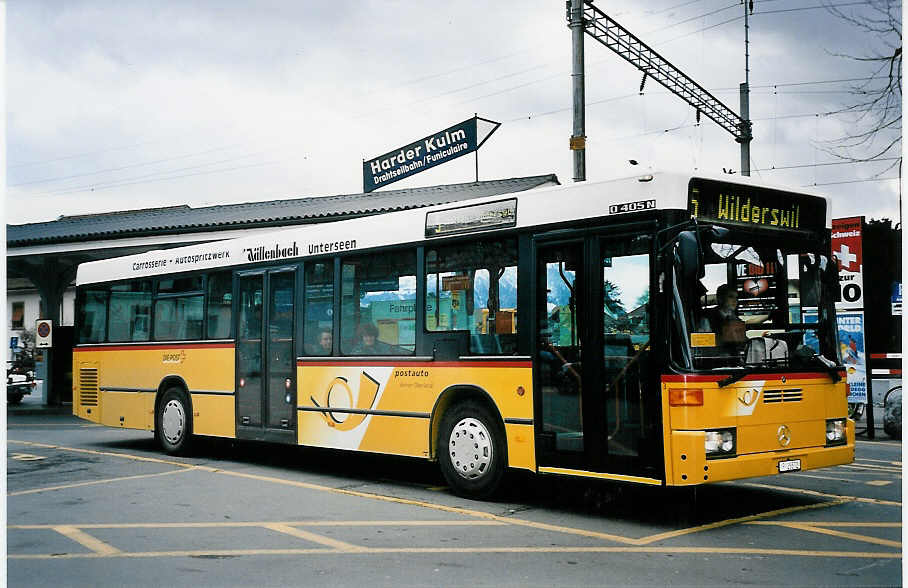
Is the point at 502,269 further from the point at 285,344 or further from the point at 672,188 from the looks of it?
the point at 285,344

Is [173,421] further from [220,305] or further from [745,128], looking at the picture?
[745,128]

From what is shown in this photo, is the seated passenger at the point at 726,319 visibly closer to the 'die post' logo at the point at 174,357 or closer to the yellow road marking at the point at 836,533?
the yellow road marking at the point at 836,533

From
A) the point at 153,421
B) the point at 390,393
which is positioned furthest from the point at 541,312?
the point at 153,421

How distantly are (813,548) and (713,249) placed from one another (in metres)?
2.52

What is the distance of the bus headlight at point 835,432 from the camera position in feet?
28.0

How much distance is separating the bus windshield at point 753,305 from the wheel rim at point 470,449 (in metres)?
2.44

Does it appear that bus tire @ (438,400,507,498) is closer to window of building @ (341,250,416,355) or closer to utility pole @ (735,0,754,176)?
window of building @ (341,250,416,355)

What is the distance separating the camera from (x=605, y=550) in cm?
722

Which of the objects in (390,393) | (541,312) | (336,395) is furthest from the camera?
(336,395)

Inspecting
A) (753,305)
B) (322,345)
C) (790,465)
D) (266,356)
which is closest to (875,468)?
(790,465)

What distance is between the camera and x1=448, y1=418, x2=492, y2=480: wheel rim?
949 cm

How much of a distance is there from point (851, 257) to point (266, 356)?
35.4 ft

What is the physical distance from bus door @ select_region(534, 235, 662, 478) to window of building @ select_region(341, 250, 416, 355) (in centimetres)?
193

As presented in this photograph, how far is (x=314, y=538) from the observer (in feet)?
25.6
